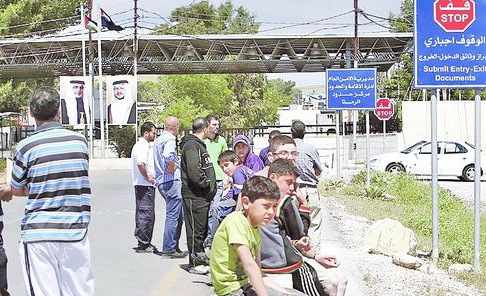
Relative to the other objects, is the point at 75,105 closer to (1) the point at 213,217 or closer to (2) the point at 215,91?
(2) the point at 215,91

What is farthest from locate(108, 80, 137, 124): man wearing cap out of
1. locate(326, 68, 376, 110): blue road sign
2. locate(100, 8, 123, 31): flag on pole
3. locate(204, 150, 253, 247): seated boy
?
locate(204, 150, 253, 247): seated boy

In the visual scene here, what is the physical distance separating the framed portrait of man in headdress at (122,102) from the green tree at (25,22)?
341 inches

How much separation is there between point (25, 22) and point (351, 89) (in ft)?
117

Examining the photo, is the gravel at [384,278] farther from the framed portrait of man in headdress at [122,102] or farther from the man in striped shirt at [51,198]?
the framed portrait of man in headdress at [122,102]

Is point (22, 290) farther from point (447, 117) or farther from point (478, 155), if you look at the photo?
point (447, 117)

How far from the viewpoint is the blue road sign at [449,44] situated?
9719 mm

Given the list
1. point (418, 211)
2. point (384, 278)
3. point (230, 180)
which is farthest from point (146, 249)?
point (418, 211)

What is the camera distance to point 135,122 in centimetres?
3962

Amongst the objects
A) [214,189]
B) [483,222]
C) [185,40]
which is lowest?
[483,222]

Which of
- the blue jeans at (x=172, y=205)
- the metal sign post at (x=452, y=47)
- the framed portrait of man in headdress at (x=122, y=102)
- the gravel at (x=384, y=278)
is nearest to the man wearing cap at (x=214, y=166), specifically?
the blue jeans at (x=172, y=205)

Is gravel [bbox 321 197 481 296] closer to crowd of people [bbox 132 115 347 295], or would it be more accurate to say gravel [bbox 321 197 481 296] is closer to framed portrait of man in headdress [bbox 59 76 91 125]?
crowd of people [bbox 132 115 347 295]

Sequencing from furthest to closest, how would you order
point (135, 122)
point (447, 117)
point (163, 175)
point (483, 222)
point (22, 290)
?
point (447, 117) < point (135, 122) < point (483, 222) < point (163, 175) < point (22, 290)

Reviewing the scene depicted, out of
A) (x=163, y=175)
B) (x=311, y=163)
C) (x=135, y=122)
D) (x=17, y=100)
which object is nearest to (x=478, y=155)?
(x=311, y=163)

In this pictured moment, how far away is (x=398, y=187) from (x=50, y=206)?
1730 centimetres
